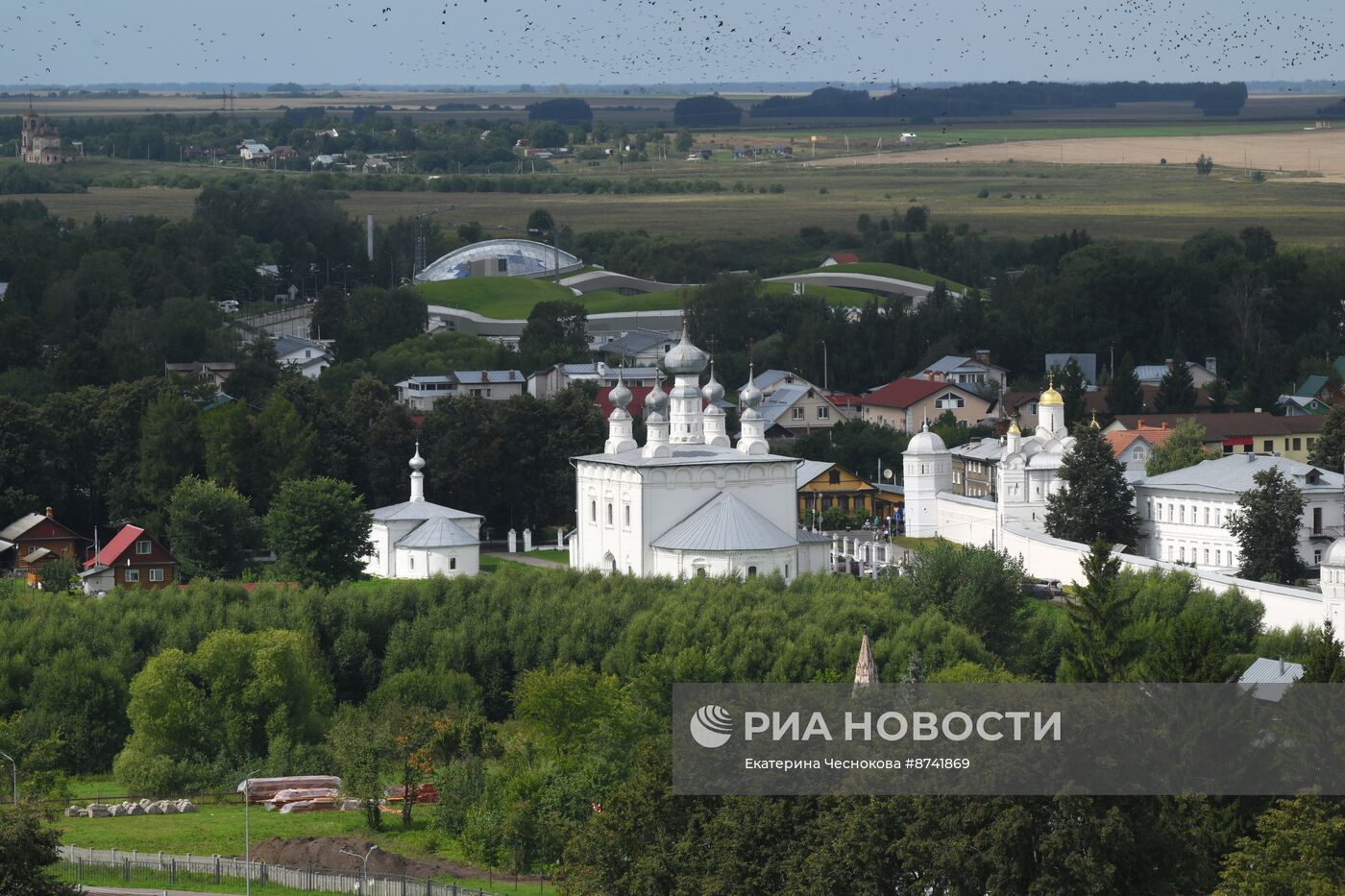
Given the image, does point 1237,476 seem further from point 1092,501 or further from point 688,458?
point 688,458

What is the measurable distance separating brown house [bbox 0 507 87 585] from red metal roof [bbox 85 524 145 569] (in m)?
0.89

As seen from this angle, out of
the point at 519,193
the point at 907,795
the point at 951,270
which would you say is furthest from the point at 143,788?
the point at 519,193

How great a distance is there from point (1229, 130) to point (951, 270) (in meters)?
65.3

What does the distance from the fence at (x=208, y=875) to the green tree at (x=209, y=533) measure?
20342 millimetres

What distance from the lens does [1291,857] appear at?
2555 cm

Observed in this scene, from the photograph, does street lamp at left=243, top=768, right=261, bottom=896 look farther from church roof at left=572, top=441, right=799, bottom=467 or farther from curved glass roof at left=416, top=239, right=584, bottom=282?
curved glass roof at left=416, top=239, right=584, bottom=282

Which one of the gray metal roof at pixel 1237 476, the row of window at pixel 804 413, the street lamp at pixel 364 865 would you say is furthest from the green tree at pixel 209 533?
the row of window at pixel 804 413

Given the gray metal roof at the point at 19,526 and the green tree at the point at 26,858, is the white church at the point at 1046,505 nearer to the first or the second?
the gray metal roof at the point at 19,526

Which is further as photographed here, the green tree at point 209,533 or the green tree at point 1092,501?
the green tree at point 1092,501

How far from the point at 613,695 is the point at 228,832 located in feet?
18.4

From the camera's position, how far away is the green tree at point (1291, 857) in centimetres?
2509

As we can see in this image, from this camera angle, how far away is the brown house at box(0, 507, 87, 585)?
5253cm

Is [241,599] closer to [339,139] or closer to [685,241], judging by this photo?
[685,241]

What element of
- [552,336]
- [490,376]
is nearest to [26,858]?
[490,376]
